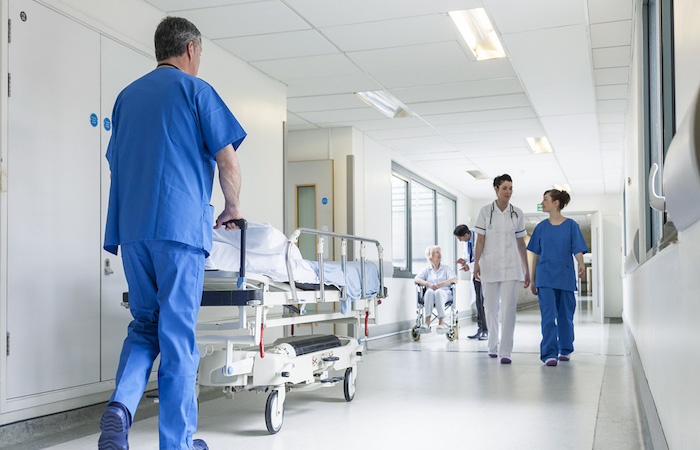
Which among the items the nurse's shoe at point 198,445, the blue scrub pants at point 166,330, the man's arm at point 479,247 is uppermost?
the man's arm at point 479,247

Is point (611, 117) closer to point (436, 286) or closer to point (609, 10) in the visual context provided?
point (436, 286)

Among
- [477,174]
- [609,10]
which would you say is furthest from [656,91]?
[477,174]

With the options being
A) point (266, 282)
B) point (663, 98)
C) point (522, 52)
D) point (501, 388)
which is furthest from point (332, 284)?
point (522, 52)

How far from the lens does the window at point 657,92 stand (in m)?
2.50

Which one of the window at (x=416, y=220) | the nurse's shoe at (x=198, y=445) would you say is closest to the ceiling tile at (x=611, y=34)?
the nurse's shoe at (x=198, y=445)

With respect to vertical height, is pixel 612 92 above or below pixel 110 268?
above

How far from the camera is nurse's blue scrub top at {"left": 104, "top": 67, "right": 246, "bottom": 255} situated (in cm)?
245

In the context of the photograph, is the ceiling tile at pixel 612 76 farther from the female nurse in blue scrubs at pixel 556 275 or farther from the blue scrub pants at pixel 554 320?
the blue scrub pants at pixel 554 320

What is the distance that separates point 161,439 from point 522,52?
4.05 metres

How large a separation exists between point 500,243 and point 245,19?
289 cm

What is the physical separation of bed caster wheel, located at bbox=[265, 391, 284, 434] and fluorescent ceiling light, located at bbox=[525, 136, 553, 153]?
670cm

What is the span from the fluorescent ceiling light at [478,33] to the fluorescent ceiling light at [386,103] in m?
1.32

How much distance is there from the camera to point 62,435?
3.41m

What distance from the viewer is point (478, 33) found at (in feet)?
17.6
